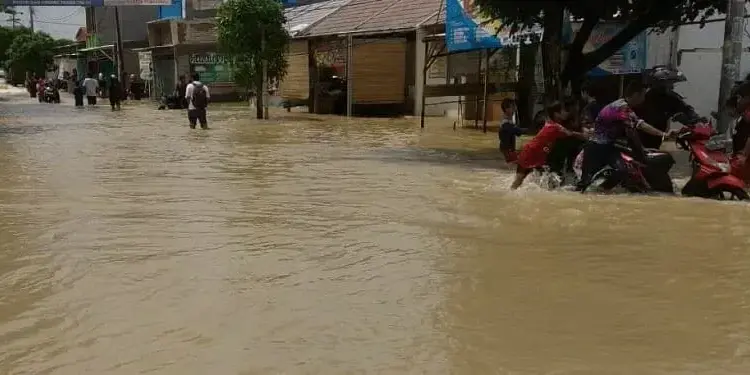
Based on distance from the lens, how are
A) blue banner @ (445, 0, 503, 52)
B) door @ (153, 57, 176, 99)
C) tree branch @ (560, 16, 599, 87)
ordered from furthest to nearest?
door @ (153, 57, 176, 99) → blue banner @ (445, 0, 503, 52) → tree branch @ (560, 16, 599, 87)

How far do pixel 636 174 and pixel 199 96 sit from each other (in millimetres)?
11823

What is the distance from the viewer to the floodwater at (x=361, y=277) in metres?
3.89

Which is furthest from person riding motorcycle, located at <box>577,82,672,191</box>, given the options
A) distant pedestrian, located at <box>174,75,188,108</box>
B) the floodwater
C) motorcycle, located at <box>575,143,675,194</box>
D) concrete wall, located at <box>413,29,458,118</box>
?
distant pedestrian, located at <box>174,75,188,108</box>

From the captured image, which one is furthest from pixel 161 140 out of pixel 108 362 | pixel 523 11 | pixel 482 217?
pixel 108 362

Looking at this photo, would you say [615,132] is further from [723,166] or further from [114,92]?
[114,92]

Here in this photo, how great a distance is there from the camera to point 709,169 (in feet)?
26.3

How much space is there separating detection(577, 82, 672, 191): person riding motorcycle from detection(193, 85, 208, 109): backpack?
449 inches

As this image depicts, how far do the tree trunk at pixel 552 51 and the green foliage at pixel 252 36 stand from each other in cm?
1047

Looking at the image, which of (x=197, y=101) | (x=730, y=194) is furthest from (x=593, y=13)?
(x=197, y=101)

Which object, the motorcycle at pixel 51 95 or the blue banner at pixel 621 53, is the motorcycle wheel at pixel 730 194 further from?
the motorcycle at pixel 51 95

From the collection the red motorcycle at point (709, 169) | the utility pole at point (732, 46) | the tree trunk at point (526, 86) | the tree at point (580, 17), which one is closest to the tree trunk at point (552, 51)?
the tree at point (580, 17)

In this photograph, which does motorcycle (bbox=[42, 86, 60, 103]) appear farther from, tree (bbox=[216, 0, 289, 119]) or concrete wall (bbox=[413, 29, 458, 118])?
concrete wall (bbox=[413, 29, 458, 118])

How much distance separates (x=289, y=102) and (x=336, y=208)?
2003cm

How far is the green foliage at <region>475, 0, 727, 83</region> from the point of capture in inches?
486
